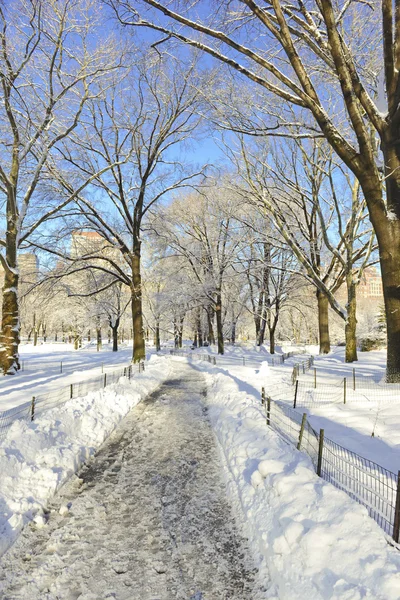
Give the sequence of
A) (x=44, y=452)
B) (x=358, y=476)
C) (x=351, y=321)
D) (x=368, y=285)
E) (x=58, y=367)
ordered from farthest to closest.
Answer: (x=368, y=285) < (x=58, y=367) < (x=351, y=321) < (x=44, y=452) < (x=358, y=476)

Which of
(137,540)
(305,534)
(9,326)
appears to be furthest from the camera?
(9,326)

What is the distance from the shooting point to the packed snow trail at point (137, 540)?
352cm

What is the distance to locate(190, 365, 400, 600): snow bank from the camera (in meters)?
3.08

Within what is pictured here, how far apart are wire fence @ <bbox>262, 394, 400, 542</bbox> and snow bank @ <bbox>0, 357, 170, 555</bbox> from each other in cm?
410

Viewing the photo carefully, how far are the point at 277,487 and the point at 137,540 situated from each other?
1.93 m

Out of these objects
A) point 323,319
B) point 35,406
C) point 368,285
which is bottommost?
point 35,406

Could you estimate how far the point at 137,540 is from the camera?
4.30 meters

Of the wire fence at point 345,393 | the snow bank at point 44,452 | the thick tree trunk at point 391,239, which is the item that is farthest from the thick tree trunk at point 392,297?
the snow bank at point 44,452

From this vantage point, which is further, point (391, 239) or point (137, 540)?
point (391, 239)

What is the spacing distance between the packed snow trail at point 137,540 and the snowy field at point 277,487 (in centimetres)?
27

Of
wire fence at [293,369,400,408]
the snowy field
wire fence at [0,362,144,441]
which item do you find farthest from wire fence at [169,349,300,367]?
the snowy field

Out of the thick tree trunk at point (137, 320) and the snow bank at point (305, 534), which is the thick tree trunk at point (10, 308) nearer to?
the thick tree trunk at point (137, 320)

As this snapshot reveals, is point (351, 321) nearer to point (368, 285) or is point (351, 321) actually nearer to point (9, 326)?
point (9, 326)

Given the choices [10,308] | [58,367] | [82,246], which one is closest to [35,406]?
[10,308]
